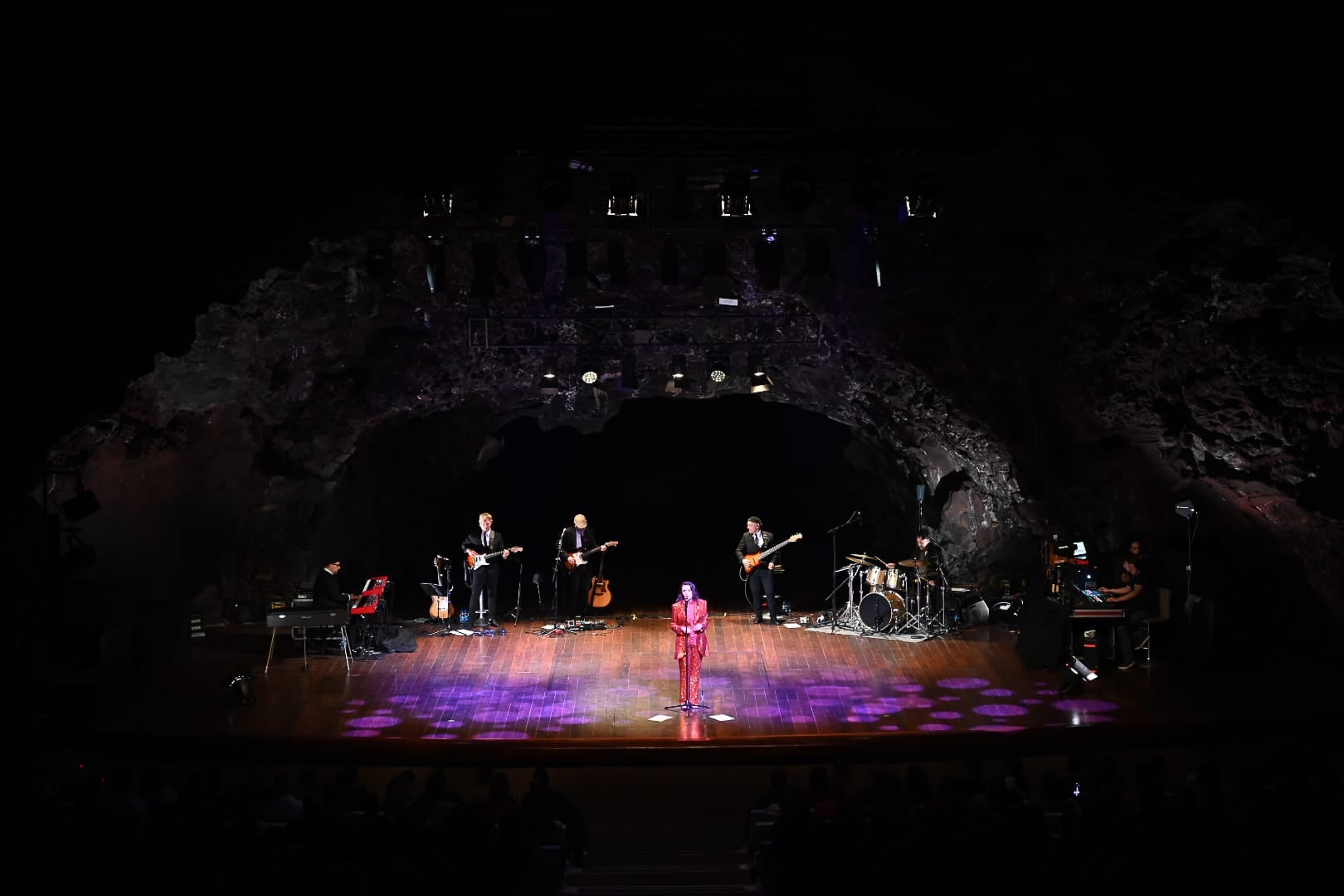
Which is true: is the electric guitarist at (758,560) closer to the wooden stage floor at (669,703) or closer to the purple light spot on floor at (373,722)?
the wooden stage floor at (669,703)

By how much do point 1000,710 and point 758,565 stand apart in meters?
4.76

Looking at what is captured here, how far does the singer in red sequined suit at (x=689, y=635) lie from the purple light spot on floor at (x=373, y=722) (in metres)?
2.57

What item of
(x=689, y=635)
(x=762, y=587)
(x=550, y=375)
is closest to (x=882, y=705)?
(x=689, y=635)

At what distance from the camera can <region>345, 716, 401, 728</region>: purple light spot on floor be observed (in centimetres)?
1080

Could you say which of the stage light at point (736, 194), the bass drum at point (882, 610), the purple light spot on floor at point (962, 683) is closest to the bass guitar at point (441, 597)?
the bass drum at point (882, 610)

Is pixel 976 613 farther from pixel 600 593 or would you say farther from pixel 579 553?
pixel 579 553

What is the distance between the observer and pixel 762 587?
15.8m

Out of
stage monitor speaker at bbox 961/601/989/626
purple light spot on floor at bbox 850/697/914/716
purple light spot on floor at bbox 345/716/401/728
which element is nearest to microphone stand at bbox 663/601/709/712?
purple light spot on floor at bbox 850/697/914/716

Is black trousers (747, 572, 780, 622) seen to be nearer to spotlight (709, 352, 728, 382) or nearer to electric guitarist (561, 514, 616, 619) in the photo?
electric guitarist (561, 514, 616, 619)

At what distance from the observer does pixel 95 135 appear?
9023 millimetres

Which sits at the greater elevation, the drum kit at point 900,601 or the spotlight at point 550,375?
Answer: the spotlight at point 550,375

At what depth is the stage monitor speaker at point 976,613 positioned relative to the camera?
15102 mm

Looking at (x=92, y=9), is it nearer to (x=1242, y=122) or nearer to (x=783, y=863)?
(x=783, y=863)

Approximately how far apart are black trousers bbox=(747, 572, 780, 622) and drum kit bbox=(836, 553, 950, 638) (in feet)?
3.25
